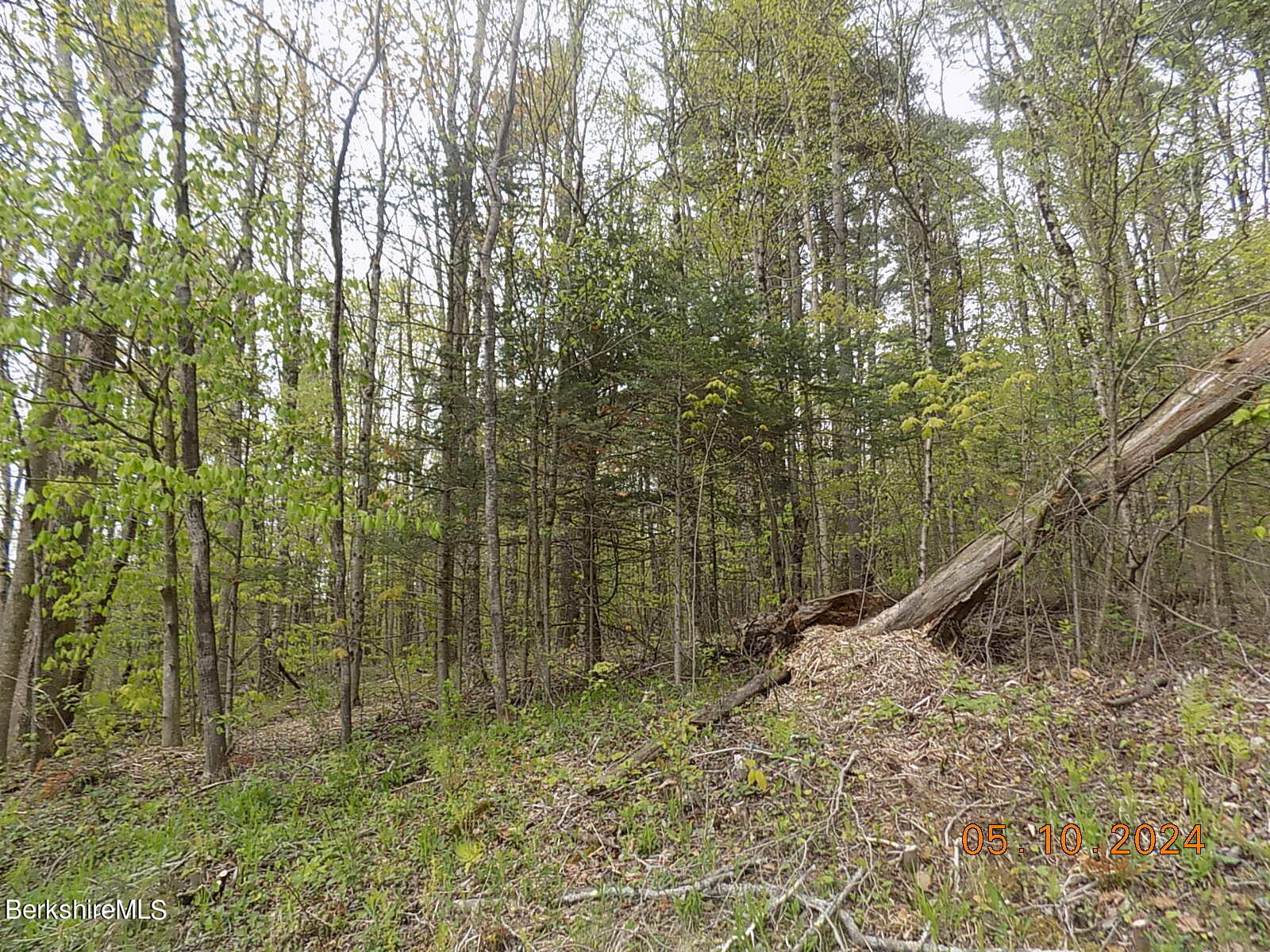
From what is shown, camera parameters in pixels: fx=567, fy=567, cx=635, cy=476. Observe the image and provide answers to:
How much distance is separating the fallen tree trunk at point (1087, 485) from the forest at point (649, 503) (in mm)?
44

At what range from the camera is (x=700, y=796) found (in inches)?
153

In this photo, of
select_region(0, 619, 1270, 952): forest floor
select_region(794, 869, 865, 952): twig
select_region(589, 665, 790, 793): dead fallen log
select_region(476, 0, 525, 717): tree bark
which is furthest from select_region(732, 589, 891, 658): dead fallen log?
select_region(794, 869, 865, 952): twig

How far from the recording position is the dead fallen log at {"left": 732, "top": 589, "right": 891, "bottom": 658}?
647cm

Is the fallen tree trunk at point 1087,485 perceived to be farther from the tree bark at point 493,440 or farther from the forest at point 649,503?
the tree bark at point 493,440

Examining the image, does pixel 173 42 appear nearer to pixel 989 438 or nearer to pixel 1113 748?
pixel 1113 748

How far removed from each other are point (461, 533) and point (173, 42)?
228 inches

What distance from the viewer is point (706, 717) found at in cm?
494

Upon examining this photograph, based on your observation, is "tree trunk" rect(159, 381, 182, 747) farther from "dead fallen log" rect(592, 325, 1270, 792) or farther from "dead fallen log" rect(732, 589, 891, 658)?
"dead fallen log" rect(732, 589, 891, 658)

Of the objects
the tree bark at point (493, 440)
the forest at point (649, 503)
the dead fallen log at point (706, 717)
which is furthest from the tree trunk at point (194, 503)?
the dead fallen log at point (706, 717)

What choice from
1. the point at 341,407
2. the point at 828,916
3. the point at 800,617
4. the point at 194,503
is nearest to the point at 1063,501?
the point at 800,617

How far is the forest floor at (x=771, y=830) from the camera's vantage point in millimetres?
2594

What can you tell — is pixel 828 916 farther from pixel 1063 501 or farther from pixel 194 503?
pixel 194 503

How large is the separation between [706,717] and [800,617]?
2211mm

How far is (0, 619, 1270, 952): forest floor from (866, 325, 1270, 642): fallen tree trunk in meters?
0.53
